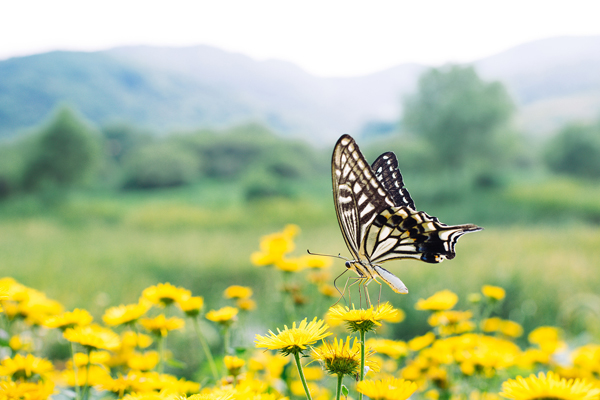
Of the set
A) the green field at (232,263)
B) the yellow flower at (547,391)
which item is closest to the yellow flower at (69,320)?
the yellow flower at (547,391)

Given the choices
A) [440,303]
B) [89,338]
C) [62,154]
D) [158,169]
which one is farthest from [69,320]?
[158,169]

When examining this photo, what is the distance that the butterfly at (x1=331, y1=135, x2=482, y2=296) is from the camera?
3.16 ft

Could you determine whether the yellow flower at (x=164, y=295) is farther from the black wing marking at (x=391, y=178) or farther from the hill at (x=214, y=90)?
the hill at (x=214, y=90)

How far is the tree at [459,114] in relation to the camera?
1217 cm

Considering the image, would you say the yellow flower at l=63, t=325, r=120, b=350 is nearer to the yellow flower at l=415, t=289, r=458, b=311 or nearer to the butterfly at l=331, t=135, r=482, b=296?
the butterfly at l=331, t=135, r=482, b=296

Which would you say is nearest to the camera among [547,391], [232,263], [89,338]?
[547,391]

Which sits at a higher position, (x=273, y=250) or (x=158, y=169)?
(x=158, y=169)

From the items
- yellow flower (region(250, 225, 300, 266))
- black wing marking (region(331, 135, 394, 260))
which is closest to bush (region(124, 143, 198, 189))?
yellow flower (region(250, 225, 300, 266))

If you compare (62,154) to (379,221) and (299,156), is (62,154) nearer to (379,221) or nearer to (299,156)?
(299,156)

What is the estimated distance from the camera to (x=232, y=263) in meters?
4.83

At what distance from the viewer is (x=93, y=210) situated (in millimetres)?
9828

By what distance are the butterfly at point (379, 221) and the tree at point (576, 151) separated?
571 inches

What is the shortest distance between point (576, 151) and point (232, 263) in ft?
42.7

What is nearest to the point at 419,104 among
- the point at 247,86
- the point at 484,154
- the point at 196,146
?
the point at 484,154
